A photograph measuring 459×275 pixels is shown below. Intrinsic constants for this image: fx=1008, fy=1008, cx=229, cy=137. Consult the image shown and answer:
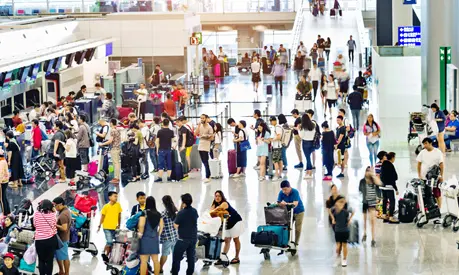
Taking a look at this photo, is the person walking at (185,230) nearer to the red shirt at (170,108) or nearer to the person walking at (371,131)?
the person walking at (371,131)

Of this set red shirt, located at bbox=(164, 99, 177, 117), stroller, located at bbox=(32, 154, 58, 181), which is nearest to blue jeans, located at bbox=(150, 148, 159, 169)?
stroller, located at bbox=(32, 154, 58, 181)

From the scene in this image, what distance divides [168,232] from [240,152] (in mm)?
7691

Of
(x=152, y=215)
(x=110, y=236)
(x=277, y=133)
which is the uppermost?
(x=277, y=133)

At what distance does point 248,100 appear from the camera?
36.1 meters

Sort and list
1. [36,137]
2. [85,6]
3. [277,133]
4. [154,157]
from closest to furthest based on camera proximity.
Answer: [277,133]
[154,157]
[36,137]
[85,6]

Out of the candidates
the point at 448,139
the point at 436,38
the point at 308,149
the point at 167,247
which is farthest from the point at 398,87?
the point at 167,247

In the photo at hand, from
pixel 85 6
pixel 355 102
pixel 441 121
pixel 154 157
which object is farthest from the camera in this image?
pixel 85 6

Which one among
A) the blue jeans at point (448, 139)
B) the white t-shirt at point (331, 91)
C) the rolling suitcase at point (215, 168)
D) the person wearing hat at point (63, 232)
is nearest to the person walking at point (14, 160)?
the rolling suitcase at point (215, 168)

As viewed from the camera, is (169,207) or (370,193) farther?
(370,193)

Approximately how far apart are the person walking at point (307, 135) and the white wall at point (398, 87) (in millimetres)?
8640

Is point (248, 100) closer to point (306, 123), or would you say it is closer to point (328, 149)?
point (306, 123)

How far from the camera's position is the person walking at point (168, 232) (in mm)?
14438

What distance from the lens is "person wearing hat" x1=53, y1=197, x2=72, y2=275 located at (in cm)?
1429

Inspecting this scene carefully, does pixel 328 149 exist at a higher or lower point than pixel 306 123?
lower
